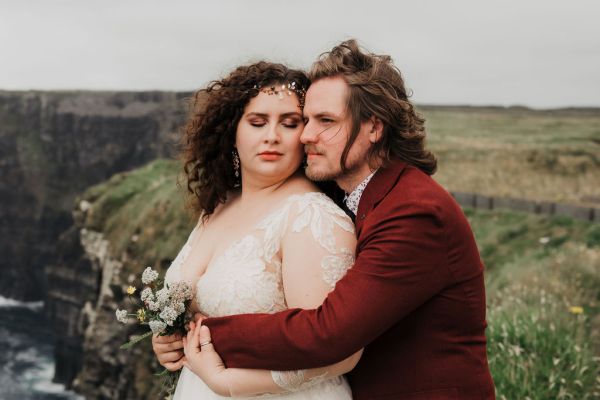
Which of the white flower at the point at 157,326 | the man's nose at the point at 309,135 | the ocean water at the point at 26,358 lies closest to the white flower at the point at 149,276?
the white flower at the point at 157,326

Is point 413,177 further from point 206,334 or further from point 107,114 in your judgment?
point 107,114

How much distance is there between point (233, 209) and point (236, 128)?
1.81 feet

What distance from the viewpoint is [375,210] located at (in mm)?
3604

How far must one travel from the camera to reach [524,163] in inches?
1544

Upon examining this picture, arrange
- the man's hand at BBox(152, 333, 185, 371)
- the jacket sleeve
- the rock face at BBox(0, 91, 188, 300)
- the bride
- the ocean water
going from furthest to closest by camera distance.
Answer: the rock face at BBox(0, 91, 188, 300), the ocean water, the man's hand at BBox(152, 333, 185, 371), the bride, the jacket sleeve

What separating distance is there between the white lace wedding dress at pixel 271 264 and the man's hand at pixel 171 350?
0.25 meters

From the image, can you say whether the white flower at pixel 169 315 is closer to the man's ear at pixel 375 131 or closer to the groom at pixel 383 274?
the groom at pixel 383 274

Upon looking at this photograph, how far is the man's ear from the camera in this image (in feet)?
12.9

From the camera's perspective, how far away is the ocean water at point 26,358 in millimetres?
53906

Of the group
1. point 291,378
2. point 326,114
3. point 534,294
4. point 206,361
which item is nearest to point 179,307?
point 206,361

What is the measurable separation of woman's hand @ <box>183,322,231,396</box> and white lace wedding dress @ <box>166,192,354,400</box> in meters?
0.19

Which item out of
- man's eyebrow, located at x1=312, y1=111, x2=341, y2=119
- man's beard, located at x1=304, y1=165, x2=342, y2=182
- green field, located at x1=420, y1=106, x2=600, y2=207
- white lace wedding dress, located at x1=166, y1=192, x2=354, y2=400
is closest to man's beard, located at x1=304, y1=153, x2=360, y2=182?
man's beard, located at x1=304, y1=165, x2=342, y2=182

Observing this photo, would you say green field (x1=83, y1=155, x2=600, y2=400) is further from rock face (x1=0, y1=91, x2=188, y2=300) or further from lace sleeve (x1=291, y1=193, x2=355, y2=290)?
rock face (x1=0, y1=91, x2=188, y2=300)

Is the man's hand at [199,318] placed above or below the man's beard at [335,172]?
below
